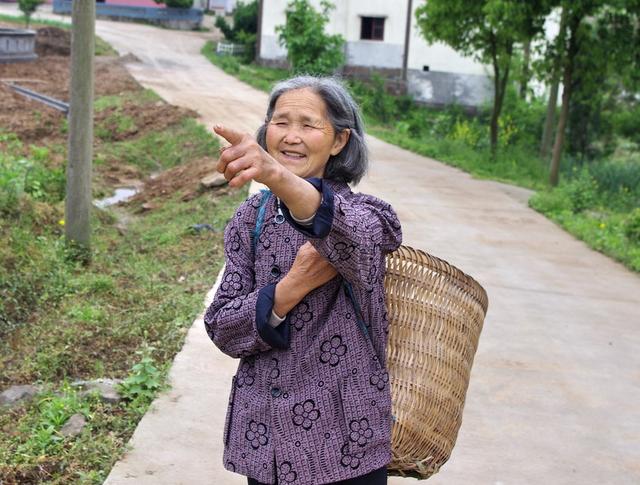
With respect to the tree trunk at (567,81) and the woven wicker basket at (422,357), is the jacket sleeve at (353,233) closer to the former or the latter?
the woven wicker basket at (422,357)

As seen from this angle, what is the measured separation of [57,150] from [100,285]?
7.34m

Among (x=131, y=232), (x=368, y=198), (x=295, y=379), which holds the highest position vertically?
(x=368, y=198)

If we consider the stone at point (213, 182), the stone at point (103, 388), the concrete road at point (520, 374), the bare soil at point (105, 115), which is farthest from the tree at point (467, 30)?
the stone at point (103, 388)

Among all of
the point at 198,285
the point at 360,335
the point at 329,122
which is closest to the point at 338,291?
the point at 360,335

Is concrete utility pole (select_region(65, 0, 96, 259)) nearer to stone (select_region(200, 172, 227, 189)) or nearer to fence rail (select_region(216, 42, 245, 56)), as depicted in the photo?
stone (select_region(200, 172, 227, 189))

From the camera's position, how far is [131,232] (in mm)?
10266

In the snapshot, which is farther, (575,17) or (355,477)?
(575,17)

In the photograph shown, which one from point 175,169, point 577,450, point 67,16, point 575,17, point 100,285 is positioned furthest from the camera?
point 67,16

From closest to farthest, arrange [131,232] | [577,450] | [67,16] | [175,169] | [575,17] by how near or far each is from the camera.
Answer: [577,450], [131,232], [175,169], [575,17], [67,16]

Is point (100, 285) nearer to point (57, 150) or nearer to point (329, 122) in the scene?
point (329, 122)

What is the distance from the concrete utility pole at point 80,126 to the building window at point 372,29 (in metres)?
26.9

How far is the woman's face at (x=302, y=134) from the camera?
7.91 ft

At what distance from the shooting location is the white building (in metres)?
33.1

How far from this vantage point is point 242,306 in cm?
238
